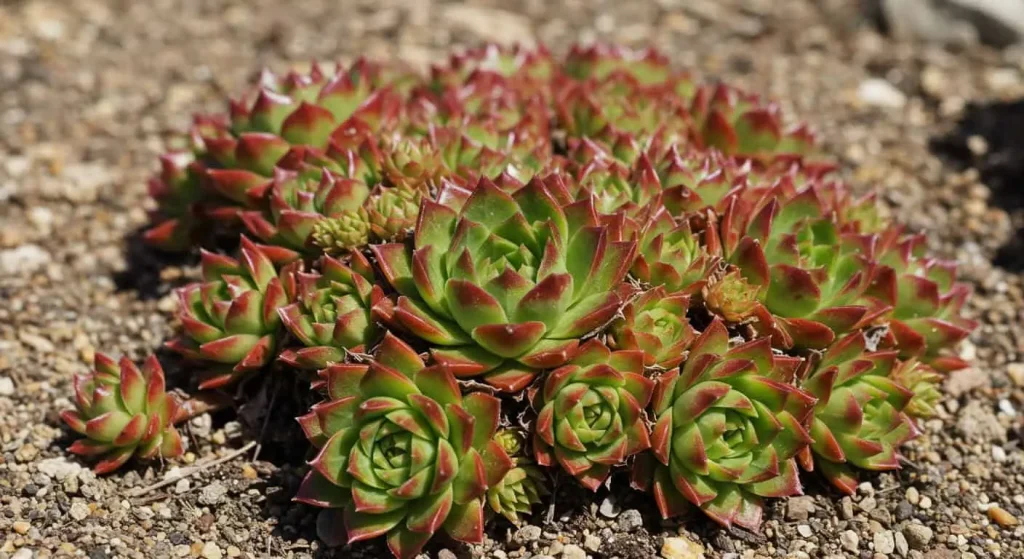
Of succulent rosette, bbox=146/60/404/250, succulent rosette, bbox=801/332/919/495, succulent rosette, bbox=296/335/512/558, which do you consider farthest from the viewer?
succulent rosette, bbox=146/60/404/250

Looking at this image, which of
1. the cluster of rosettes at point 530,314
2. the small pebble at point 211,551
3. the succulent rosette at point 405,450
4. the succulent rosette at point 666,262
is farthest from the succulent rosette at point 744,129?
the small pebble at point 211,551

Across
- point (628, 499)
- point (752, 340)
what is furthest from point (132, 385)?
Answer: point (752, 340)

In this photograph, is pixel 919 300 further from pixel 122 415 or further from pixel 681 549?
pixel 122 415

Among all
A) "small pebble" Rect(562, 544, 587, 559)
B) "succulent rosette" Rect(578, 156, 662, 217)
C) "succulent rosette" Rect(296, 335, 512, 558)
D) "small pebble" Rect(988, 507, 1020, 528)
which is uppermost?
"succulent rosette" Rect(578, 156, 662, 217)

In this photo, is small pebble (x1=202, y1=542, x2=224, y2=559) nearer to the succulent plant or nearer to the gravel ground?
the gravel ground

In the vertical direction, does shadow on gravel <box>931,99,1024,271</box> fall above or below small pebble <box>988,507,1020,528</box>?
above

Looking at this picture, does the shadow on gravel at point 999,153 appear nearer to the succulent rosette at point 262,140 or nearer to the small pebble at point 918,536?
the small pebble at point 918,536

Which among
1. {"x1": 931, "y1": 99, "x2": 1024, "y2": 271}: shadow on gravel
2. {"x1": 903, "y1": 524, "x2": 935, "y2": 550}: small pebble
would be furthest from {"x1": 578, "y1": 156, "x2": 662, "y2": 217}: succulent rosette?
{"x1": 931, "y1": 99, "x2": 1024, "y2": 271}: shadow on gravel
